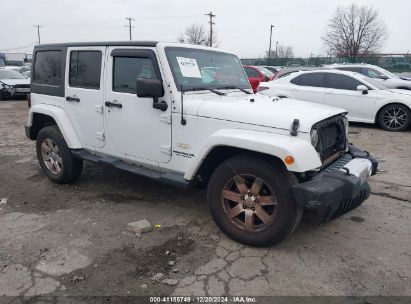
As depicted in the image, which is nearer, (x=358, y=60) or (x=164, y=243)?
(x=164, y=243)

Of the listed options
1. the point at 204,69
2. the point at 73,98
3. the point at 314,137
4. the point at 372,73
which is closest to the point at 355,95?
the point at 372,73

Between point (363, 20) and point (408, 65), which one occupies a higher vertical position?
point (363, 20)

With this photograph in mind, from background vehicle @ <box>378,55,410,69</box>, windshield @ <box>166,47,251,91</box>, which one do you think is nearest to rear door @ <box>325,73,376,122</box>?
windshield @ <box>166,47,251,91</box>

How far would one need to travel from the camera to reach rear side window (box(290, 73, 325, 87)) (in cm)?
1002

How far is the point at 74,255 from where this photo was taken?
3.53 metres

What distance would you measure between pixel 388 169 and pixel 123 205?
4.31 m

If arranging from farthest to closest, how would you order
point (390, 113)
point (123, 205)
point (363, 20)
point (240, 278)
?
point (363, 20)
point (390, 113)
point (123, 205)
point (240, 278)

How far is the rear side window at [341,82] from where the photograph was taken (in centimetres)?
960

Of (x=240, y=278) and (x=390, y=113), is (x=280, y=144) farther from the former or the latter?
(x=390, y=113)

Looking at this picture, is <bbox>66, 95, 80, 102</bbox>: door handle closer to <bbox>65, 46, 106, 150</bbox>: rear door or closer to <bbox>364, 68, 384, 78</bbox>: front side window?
<bbox>65, 46, 106, 150</bbox>: rear door

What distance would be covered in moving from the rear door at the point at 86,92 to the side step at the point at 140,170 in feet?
0.46

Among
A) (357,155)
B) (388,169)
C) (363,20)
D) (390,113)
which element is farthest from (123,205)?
(363,20)

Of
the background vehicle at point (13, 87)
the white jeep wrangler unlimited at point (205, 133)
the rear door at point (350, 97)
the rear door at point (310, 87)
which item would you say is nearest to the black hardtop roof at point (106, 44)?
the white jeep wrangler unlimited at point (205, 133)

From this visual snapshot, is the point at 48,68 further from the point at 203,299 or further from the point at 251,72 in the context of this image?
the point at 251,72
